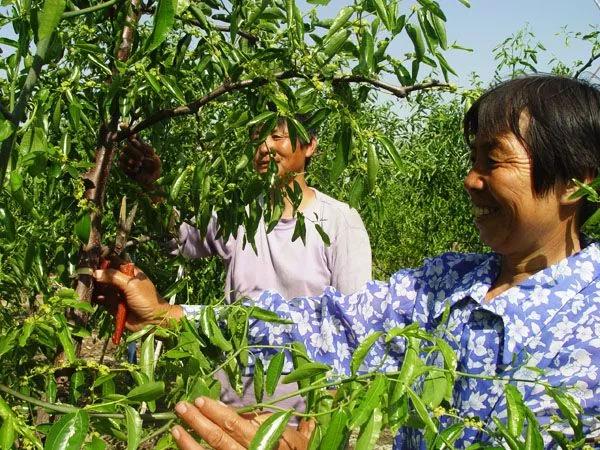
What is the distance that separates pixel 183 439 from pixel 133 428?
0.47 ft

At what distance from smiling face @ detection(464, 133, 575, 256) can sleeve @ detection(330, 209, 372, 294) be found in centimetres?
93

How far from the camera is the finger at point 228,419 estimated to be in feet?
3.59

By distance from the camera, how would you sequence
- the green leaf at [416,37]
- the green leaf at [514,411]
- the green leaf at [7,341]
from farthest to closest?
the green leaf at [416,37] < the green leaf at [7,341] < the green leaf at [514,411]

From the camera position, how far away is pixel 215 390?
122 cm

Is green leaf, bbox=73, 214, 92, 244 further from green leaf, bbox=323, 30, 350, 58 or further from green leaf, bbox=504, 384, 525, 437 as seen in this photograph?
green leaf, bbox=504, 384, 525, 437

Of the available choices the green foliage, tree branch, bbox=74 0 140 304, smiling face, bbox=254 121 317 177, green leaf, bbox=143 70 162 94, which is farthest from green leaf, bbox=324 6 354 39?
smiling face, bbox=254 121 317 177

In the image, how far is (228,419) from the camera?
1108mm

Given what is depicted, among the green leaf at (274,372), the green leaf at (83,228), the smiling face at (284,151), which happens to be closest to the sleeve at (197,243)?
the smiling face at (284,151)

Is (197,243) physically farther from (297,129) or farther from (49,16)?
(49,16)

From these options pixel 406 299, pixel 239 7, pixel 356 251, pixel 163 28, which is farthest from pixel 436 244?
pixel 163 28

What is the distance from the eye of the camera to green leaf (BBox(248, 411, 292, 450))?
88cm

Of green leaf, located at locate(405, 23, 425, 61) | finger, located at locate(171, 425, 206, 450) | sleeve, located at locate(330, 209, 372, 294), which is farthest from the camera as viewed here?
sleeve, located at locate(330, 209, 372, 294)

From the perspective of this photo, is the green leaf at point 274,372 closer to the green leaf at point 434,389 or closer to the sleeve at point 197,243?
the green leaf at point 434,389

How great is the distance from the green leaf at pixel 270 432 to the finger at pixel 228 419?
21 centimetres
